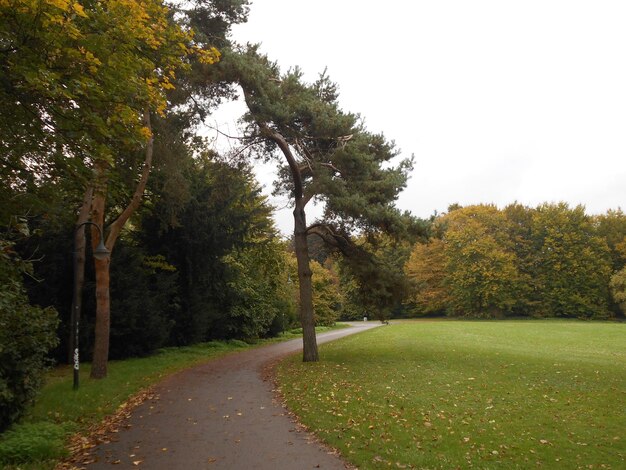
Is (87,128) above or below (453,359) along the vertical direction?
above

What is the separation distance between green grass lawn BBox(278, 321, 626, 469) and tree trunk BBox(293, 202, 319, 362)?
2.28ft

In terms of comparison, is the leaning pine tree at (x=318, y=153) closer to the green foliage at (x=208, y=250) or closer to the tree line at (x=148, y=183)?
the tree line at (x=148, y=183)

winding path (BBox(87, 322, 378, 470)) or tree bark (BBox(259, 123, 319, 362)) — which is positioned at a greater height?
tree bark (BBox(259, 123, 319, 362))

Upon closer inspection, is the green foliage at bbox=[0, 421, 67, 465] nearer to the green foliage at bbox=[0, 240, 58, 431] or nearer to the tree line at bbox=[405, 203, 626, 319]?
the green foliage at bbox=[0, 240, 58, 431]

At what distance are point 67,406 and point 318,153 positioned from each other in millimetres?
11074

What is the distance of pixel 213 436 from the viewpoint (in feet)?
24.1

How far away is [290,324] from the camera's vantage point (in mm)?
38062

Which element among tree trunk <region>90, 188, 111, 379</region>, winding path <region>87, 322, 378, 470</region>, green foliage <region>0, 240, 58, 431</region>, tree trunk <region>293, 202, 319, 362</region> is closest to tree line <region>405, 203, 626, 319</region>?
tree trunk <region>293, 202, 319, 362</region>

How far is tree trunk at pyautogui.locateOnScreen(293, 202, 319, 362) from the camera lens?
16109 mm

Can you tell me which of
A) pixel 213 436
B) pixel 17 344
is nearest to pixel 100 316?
pixel 17 344

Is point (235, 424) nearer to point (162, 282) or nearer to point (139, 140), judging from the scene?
point (139, 140)

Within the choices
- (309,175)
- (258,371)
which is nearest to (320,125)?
(309,175)

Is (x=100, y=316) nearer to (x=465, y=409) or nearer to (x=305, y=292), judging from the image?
(x=305, y=292)

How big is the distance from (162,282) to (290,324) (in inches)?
763
